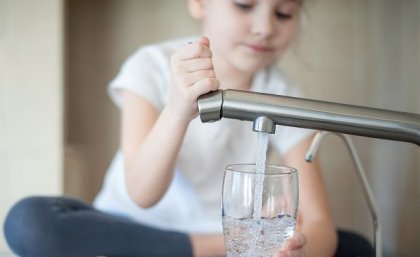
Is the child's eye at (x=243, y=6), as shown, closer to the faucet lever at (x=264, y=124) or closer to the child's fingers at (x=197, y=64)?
the child's fingers at (x=197, y=64)

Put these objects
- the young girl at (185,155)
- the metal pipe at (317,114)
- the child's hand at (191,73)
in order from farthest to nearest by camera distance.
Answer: the young girl at (185,155) → the child's hand at (191,73) → the metal pipe at (317,114)

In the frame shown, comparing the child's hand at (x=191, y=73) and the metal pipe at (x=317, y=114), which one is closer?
the metal pipe at (x=317, y=114)

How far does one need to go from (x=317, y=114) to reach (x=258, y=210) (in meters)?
0.13

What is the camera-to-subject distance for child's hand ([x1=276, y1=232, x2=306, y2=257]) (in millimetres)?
580

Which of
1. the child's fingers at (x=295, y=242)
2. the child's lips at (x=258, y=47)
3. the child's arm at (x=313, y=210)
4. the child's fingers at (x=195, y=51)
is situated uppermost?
the child's lips at (x=258, y=47)

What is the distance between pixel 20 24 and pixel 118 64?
0.35 metres

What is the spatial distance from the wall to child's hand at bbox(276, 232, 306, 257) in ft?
3.63

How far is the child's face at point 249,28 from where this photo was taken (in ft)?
3.07

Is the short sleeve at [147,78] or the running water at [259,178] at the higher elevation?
the short sleeve at [147,78]

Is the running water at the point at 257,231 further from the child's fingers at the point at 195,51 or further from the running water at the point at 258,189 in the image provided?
the child's fingers at the point at 195,51

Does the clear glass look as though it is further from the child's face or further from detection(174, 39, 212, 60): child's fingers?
the child's face

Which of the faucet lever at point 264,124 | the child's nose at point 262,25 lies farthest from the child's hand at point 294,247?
the child's nose at point 262,25

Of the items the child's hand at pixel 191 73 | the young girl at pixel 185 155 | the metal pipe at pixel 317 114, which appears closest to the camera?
the metal pipe at pixel 317 114

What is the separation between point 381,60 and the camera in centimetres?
167
